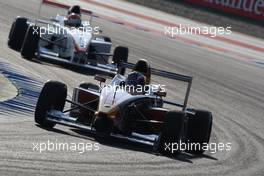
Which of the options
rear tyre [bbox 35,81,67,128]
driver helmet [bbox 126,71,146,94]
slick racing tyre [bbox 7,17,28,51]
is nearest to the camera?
rear tyre [bbox 35,81,67,128]

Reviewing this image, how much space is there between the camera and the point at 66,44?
19016mm

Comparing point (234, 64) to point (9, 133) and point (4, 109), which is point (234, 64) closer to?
point (4, 109)

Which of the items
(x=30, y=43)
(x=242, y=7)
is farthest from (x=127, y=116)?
(x=242, y=7)

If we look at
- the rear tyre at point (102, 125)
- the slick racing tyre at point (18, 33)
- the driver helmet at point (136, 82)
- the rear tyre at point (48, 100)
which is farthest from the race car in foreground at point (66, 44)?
the rear tyre at point (102, 125)

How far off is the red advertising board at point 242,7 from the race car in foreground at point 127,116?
2102cm

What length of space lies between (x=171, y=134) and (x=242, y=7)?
23129mm

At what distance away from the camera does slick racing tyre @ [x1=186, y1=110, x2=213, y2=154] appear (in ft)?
40.9

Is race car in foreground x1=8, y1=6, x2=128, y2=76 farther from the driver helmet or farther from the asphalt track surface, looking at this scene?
the driver helmet

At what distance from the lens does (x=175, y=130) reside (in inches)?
451

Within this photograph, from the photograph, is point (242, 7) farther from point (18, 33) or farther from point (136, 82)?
point (136, 82)

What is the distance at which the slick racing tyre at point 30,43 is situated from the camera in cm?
1873

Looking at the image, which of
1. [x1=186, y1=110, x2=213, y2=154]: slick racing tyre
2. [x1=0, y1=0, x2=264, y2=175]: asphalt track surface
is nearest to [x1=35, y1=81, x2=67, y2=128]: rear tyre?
[x1=0, y1=0, x2=264, y2=175]: asphalt track surface

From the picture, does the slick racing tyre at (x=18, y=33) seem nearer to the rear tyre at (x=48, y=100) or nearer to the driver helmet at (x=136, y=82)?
the driver helmet at (x=136, y=82)

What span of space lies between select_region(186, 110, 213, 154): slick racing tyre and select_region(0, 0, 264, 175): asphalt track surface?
0.66 ft
